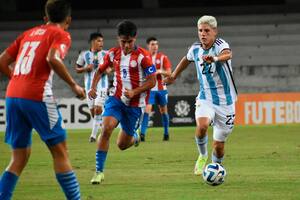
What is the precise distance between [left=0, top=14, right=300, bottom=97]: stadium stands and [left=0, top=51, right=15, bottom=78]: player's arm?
2222 cm

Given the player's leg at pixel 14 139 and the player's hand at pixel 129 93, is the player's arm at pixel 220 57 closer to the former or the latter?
the player's hand at pixel 129 93

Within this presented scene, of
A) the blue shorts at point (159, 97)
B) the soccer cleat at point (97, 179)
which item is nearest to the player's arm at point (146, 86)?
the soccer cleat at point (97, 179)

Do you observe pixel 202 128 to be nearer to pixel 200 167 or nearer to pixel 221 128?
pixel 221 128

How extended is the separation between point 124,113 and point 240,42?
72.5ft

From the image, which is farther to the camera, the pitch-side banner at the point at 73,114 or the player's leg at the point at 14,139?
the pitch-side banner at the point at 73,114

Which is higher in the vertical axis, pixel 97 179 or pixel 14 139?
pixel 14 139

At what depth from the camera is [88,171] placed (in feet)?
42.3

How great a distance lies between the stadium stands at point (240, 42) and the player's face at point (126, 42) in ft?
62.4

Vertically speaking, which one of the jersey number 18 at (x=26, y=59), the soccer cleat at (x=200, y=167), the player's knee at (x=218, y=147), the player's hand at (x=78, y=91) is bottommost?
the soccer cleat at (x=200, y=167)

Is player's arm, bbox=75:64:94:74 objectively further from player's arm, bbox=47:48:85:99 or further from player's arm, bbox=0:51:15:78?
player's arm, bbox=47:48:85:99

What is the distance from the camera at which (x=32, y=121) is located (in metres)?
7.76

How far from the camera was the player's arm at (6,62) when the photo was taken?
8141 mm

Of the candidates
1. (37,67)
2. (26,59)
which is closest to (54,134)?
(37,67)

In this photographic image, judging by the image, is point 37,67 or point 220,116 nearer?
point 37,67
